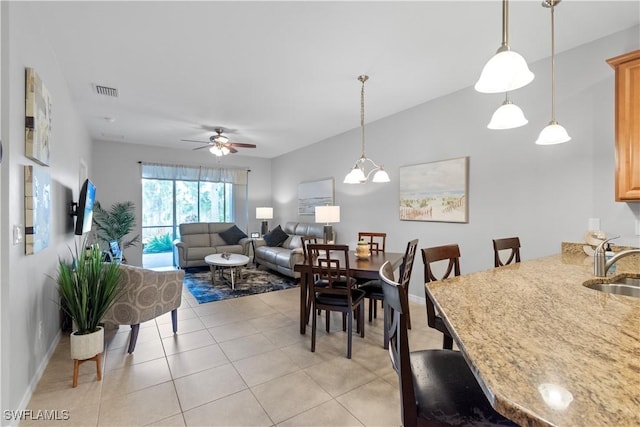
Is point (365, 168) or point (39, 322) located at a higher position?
point (365, 168)

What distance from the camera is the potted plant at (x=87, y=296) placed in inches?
82.0

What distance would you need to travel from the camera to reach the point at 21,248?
1.80m

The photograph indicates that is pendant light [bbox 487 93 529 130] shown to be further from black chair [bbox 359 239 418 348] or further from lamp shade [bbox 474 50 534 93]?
black chair [bbox 359 239 418 348]

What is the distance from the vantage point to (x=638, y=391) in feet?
1.80

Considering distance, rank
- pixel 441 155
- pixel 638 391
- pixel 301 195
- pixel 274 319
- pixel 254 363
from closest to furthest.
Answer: pixel 638 391 → pixel 254 363 → pixel 274 319 → pixel 441 155 → pixel 301 195

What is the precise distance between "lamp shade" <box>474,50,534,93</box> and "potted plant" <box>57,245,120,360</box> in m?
2.75

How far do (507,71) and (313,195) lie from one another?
4948 mm

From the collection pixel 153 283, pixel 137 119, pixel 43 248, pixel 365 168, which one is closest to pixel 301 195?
pixel 365 168

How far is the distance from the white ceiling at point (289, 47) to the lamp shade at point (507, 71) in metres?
1.05

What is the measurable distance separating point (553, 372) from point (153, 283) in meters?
2.85

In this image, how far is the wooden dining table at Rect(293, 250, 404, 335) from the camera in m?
2.53

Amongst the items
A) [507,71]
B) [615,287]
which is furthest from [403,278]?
[507,71]

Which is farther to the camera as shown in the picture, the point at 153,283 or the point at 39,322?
the point at 153,283

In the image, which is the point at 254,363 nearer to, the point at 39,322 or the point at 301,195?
the point at 39,322
